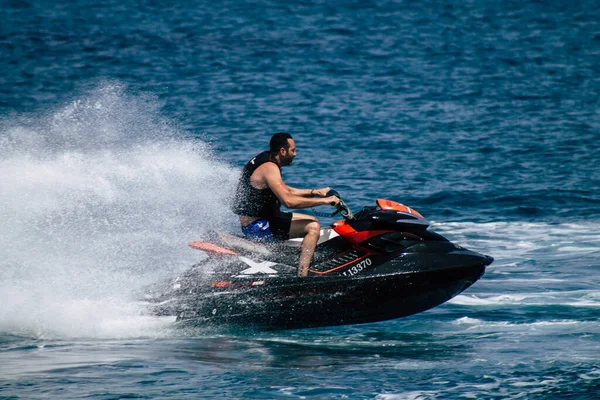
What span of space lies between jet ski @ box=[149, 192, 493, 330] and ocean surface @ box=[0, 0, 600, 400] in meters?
0.21

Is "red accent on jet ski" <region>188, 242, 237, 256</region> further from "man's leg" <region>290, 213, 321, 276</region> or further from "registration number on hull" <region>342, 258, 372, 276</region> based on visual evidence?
"registration number on hull" <region>342, 258, 372, 276</region>

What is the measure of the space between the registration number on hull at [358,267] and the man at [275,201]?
0.35m

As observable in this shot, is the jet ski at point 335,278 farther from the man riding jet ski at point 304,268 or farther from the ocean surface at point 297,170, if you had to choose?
the ocean surface at point 297,170

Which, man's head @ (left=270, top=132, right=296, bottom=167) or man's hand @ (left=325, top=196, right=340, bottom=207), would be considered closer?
man's hand @ (left=325, top=196, right=340, bottom=207)

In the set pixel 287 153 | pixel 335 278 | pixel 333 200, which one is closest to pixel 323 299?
pixel 335 278

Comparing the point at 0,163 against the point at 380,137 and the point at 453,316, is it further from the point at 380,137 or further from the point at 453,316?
the point at 380,137

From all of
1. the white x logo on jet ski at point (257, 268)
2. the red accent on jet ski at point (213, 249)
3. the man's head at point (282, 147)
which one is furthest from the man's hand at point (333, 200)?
the red accent on jet ski at point (213, 249)

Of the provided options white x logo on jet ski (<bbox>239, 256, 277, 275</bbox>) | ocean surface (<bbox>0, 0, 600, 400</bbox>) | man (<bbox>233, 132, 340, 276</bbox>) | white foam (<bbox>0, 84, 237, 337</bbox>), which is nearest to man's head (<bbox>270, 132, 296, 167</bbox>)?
man (<bbox>233, 132, 340, 276</bbox>)

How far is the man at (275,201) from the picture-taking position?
24.7 ft

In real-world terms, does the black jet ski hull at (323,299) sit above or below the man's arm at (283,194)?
below

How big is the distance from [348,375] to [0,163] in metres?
5.83

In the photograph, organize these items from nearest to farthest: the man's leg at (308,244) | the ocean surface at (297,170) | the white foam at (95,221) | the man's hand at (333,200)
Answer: the ocean surface at (297,170), the man's hand at (333,200), the man's leg at (308,244), the white foam at (95,221)

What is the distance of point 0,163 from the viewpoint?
1060 centimetres

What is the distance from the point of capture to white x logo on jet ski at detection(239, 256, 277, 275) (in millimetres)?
7637
